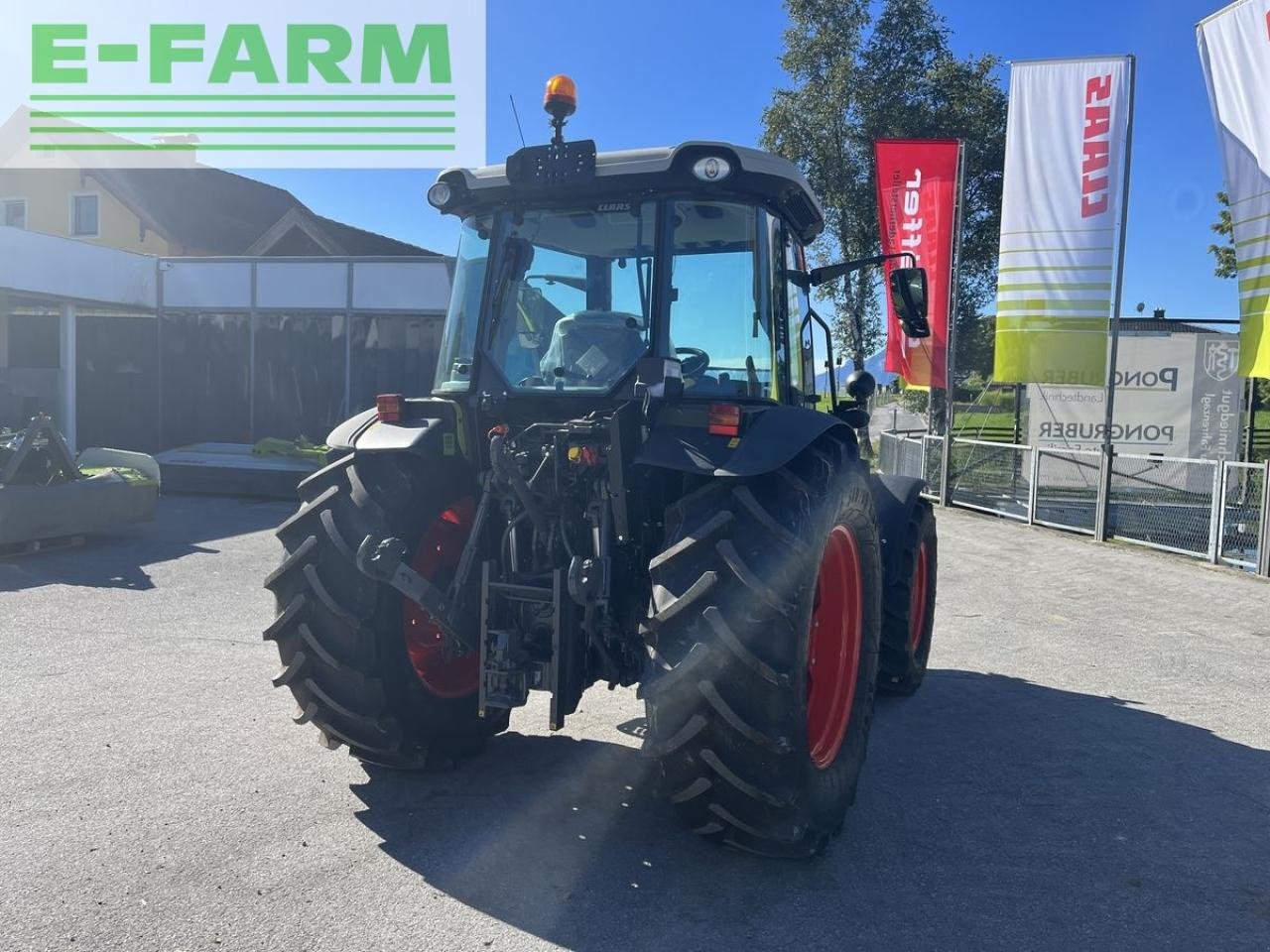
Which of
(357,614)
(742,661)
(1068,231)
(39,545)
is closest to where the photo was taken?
(742,661)

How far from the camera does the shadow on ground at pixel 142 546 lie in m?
8.05

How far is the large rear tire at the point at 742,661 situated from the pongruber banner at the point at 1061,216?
33.6 ft

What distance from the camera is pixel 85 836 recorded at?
339 centimetres

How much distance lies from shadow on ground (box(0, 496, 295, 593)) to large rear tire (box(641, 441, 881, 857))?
20.2 feet

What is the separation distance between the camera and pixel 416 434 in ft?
12.3

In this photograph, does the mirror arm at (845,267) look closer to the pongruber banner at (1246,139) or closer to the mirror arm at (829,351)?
the mirror arm at (829,351)

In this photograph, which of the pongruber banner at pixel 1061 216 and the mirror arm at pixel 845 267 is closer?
the mirror arm at pixel 845 267

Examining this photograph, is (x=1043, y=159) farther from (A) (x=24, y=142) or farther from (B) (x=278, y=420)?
(A) (x=24, y=142)

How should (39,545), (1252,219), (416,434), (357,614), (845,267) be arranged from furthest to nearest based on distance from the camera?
1. (1252,219)
2. (39,545)
3. (845,267)
4. (416,434)
5. (357,614)

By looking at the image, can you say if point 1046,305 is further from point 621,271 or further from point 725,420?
point 725,420

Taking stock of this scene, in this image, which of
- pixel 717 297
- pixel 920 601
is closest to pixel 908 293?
pixel 717 297

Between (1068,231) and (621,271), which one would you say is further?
(1068,231)

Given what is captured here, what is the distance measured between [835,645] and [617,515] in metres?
1.24

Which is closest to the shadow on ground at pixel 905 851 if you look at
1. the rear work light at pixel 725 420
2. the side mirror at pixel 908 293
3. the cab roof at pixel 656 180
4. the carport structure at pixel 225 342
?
the rear work light at pixel 725 420
